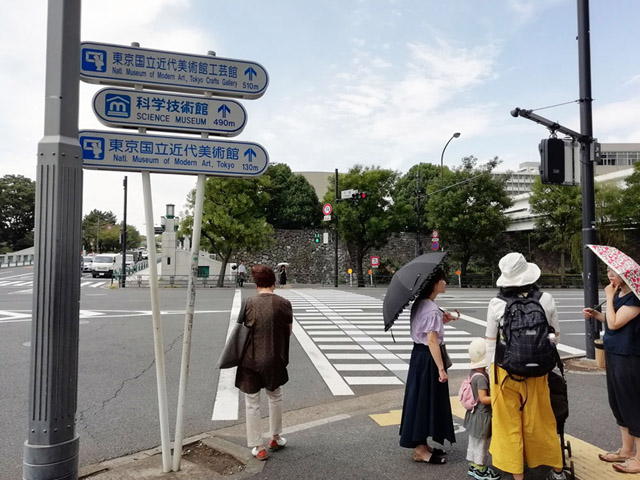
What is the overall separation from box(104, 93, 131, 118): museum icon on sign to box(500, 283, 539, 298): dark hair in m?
3.25

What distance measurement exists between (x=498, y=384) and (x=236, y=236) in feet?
95.8

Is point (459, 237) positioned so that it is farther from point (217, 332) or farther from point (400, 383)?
point (400, 383)

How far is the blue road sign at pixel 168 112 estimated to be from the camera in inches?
154

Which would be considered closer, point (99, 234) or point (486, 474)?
point (486, 474)

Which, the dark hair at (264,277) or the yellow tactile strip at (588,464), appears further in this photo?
the dark hair at (264,277)

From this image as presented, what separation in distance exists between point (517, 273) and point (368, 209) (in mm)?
32466

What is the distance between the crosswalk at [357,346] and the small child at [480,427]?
Result: 10.7 feet

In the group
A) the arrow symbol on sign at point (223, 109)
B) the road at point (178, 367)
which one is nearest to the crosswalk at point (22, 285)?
the road at point (178, 367)

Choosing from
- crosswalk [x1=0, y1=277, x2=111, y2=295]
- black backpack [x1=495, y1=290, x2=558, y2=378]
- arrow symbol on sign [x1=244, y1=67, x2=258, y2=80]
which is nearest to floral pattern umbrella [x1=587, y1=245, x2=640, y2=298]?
black backpack [x1=495, y1=290, x2=558, y2=378]

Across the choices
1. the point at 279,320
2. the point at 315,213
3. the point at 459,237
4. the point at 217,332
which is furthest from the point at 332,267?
the point at 279,320

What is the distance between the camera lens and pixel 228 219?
3167 cm

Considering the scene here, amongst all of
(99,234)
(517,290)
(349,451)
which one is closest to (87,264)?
(349,451)

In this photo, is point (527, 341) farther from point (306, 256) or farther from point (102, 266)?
point (102, 266)

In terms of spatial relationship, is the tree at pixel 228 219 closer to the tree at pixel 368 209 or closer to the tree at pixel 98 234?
the tree at pixel 368 209
